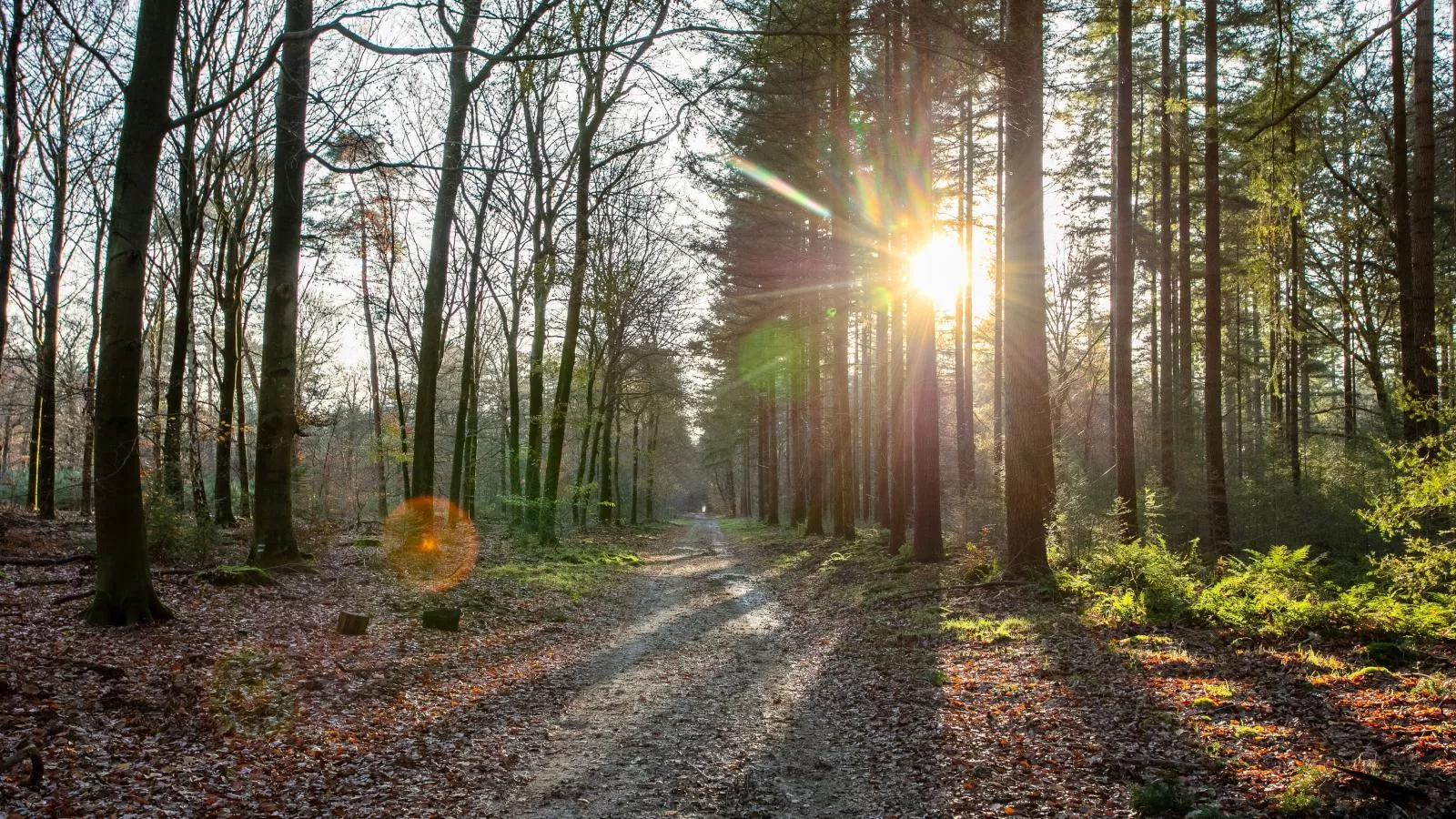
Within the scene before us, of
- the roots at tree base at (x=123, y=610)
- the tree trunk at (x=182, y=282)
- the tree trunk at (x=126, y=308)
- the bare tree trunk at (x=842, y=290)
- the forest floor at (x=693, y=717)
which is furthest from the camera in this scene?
the bare tree trunk at (x=842, y=290)

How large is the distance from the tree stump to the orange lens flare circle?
110 inches

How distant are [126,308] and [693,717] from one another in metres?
6.23

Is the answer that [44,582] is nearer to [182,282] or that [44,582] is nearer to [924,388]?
[182,282]

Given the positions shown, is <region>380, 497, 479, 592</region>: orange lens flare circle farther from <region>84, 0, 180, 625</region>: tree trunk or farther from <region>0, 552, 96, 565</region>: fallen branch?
<region>84, 0, 180, 625</region>: tree trunk

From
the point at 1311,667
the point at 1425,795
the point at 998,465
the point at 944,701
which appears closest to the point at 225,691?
the point at 944,701

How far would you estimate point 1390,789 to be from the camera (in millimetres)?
4004

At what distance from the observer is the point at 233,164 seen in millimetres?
16031

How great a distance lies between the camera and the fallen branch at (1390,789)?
3922mm

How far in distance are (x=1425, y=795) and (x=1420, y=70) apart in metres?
12.1

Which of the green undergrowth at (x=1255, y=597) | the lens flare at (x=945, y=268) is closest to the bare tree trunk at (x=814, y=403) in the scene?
the lens flare at (x=945, y=268)

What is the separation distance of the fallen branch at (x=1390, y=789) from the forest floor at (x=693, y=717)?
14 mm

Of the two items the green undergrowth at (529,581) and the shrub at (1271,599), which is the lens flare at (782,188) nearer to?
the green undergrowth at (529,581)

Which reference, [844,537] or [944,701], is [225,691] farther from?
[844,537]

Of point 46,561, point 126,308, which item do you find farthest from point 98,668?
point 46,561
